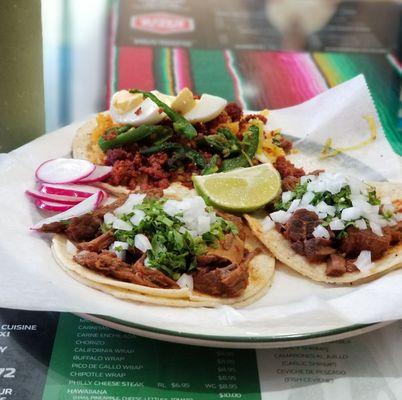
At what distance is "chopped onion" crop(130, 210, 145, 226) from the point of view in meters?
2.38

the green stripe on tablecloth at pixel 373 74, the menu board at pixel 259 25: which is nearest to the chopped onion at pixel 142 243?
the green stripe on tablecloth at pixel 373 74

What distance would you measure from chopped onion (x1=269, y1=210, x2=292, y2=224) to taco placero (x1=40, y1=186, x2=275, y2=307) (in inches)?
7.7

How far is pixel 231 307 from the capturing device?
217cm

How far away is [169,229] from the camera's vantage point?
2.34 metres

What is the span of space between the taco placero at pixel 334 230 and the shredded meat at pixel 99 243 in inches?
24.8

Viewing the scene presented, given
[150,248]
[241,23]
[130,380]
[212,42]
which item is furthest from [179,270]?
[241,23]

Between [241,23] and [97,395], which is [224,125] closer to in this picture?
[97,395]

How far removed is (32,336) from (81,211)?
0.64 metres

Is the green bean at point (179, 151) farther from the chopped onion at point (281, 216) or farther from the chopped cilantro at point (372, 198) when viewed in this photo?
the chopped cilantro at point (372, 198)

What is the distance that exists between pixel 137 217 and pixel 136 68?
8.80 ft

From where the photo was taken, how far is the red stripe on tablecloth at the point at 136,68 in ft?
15.2

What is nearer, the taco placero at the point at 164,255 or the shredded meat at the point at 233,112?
the taco placero at the point at 164,255

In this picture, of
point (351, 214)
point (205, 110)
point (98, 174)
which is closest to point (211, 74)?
point (205, 110)

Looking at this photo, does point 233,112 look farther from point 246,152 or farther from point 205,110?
point 246,152
